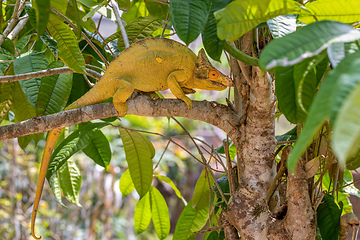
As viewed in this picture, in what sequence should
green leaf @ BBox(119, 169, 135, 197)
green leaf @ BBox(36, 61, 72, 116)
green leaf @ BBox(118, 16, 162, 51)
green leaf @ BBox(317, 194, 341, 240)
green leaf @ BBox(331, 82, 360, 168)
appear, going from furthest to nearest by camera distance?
green leaf @ BBox(119, 169, 135, 197), green leaf @ BBox(118, 16, 162, 51), green leaf @ BBox(36, 61, 72, 116), green leaf @ BBox(317, 194, 341, 240), green leaf @ BBox(331, 82, 360, 168)

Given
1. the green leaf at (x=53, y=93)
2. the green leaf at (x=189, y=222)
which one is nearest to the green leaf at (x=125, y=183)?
the green leaf at (x=189, y=222)

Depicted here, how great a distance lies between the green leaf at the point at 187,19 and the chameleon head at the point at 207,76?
36cm

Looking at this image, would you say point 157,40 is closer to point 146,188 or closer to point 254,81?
point 254,81

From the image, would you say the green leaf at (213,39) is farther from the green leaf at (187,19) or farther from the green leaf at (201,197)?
the green leaf at (201,197)

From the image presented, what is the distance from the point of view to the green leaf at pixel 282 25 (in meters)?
0.54

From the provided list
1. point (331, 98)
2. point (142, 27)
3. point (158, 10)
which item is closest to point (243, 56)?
point (331, 98)

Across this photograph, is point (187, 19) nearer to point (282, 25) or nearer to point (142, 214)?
point (282, 25)

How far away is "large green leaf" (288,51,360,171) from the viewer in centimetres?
24

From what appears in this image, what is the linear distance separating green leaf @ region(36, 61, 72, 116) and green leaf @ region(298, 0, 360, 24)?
727mm

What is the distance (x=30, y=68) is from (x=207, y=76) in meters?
0.51

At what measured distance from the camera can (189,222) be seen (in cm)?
113

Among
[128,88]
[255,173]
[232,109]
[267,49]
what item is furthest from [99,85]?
[267,49]

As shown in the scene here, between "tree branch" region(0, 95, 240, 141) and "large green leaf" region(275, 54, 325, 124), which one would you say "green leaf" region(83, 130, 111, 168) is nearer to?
"tree branch" region(0, 95, 240, 141)

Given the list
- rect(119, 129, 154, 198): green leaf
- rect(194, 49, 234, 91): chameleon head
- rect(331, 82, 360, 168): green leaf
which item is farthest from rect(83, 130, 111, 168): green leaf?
rect(331, 82, 360, 168): green leaf
